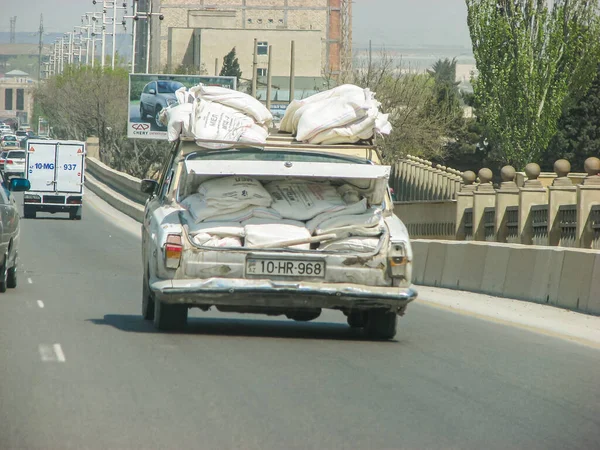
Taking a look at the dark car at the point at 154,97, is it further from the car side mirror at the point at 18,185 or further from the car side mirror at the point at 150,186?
the car side mirror at the point at 150,186

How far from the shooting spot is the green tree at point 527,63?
69.6m

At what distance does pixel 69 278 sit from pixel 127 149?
69.6 meters

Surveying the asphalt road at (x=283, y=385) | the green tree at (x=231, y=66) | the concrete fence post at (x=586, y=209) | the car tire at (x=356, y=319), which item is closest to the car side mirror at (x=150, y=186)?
the asphalt road at (x=283, y=385)

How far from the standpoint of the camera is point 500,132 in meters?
70.2

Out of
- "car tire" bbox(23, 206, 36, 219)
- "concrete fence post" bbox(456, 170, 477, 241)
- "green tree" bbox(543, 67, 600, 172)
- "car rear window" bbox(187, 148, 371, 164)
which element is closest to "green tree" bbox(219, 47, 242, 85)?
"green tree" bbox(543, 67, 600, 172)

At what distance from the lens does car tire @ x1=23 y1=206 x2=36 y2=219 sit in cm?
5059

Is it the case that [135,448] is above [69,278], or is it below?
above

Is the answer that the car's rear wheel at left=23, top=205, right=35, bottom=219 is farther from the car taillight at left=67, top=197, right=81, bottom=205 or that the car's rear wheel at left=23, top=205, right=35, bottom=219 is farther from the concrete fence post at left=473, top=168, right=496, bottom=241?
the concrete fence post at left=473, top=168, right=496, bottom=241

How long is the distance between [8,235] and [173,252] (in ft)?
20.9

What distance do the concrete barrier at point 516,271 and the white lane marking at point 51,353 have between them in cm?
679

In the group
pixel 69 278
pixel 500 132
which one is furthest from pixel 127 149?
pixel 69 278

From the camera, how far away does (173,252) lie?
11242mm

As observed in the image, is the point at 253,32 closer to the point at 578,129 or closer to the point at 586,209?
the point at 578,129

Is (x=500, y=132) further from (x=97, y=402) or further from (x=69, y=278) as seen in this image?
(x=97, y=402)
